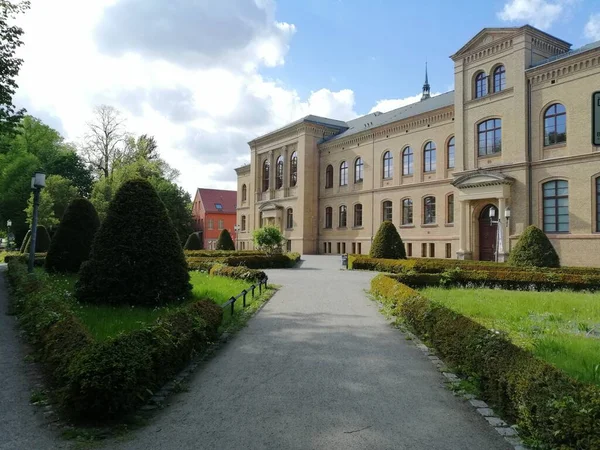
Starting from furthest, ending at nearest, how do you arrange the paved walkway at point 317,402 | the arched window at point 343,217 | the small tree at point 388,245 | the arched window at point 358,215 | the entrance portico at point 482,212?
the arched window at point 343,217 < the arched window at point 358,215 < the entrance portico at point 482,212 < the small tree at point 388,245 < the paved walkway at point 317,402

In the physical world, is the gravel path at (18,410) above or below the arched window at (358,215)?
below

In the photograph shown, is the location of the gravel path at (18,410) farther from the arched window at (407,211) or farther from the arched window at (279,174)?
the arched window at (279,174)

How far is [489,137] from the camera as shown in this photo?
29.1 meters

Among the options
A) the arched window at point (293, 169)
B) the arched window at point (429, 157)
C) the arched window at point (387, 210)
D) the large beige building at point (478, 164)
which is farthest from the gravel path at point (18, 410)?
the arched window at point (293, 169)

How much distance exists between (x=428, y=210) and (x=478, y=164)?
643 centimetres

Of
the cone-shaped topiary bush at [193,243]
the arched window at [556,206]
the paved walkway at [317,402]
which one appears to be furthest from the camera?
the cone-shaped topiary bush at [193,243]

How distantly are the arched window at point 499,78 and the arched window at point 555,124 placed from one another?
352 centimetres

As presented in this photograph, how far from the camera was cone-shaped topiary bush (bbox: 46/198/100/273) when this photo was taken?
17141mm

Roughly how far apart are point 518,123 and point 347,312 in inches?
846

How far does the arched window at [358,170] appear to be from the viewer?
41862 millimetres

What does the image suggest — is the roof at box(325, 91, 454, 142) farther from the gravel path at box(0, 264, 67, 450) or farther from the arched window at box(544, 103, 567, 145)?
the gravel path at box(0, 264, 67, 450)

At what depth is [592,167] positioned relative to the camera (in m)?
24.0

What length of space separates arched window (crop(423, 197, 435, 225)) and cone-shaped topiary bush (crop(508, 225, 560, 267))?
1486 centimetres

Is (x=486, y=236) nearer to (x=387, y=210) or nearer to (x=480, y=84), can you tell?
(x=480, y=84)
